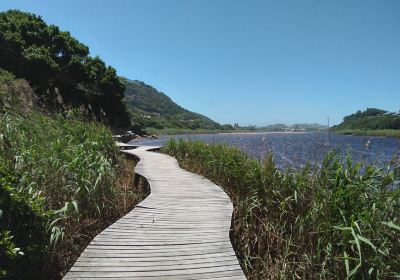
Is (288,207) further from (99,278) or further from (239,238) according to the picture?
(99,278)

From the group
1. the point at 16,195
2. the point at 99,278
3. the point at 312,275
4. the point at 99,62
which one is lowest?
the point at 312,275

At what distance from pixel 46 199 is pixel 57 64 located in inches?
1221

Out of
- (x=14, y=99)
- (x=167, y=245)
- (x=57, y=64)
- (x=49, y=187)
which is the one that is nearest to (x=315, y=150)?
(x=167, y=245)

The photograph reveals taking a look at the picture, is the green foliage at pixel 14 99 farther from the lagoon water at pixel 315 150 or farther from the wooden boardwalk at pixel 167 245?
the lagoon water at pixel 315 150

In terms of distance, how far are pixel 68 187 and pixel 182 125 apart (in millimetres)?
97743

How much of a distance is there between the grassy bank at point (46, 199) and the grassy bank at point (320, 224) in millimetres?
2106

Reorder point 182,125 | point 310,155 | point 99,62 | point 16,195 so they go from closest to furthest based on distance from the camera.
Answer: point 16,195
point 310,155
point 99,62
point 182,125

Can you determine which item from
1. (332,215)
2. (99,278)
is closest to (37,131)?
(99,278)

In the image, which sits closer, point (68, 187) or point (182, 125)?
point (68, 187)

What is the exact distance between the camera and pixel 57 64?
32625mm

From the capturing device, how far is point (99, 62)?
3944 centimetres

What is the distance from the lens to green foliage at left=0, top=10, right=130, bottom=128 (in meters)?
30.5

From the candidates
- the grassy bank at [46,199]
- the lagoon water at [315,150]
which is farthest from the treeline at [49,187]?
the lagoon water at [315,150]

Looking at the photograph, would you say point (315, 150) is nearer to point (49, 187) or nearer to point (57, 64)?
point (49, 187)
